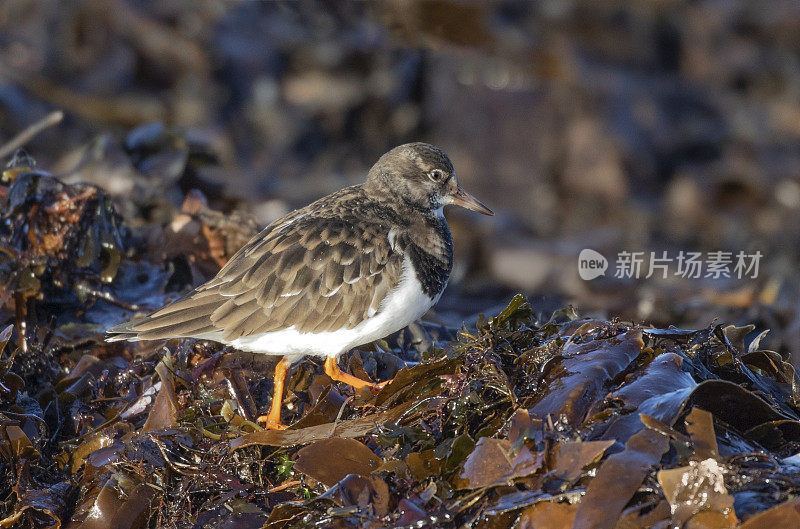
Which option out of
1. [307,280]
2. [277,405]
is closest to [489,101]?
[307,280]

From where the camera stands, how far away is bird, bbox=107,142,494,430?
2.73 m

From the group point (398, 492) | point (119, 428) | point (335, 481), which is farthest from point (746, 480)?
point (119, 428)

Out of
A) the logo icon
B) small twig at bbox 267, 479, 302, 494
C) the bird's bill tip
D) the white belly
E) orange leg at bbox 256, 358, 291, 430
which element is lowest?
the logo icon

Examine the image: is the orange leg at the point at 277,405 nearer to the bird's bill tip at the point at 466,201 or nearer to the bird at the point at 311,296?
the bird at the point at 311,296

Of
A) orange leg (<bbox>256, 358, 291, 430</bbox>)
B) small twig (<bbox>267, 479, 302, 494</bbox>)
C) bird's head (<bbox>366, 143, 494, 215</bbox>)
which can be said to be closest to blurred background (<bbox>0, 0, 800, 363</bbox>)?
bird's head (<bbox>366, 143, 494, 215</bbox>)

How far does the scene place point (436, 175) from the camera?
3176 mm

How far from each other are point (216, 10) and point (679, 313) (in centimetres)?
381

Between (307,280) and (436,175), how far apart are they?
78 centimetres

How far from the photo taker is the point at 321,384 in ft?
8.75

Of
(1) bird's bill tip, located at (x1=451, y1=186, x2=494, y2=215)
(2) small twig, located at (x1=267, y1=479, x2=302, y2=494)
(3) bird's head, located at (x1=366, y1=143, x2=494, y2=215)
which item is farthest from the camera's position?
(1) bird's bill tip, located at (x1=451, y1=186, x2=494, y2=215)

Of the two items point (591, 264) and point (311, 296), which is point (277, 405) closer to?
point (311, 296)

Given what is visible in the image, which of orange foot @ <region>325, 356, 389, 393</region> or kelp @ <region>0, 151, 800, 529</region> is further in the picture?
orange foot @ <region>325, 356, 389, 393</region>

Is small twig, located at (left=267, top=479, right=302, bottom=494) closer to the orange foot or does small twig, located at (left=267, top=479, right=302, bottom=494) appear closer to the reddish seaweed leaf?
the orange foot

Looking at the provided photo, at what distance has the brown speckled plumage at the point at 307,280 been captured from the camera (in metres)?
2.73
